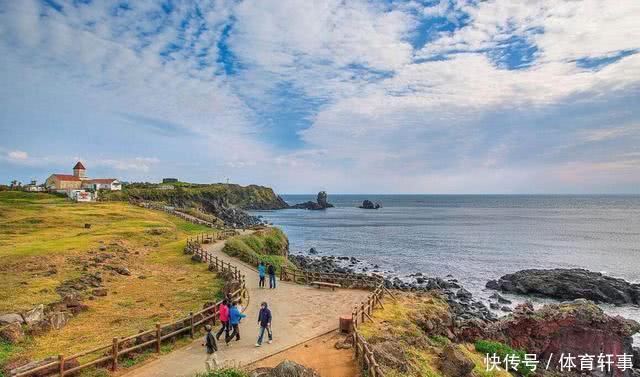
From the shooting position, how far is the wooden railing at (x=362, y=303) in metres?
14.6

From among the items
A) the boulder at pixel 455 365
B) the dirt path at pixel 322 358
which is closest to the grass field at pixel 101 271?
the dirt path at pixel 322 358

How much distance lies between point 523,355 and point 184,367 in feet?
68.3

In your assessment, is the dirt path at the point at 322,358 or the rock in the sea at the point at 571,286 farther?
the rock in the sea at the point at 571,286

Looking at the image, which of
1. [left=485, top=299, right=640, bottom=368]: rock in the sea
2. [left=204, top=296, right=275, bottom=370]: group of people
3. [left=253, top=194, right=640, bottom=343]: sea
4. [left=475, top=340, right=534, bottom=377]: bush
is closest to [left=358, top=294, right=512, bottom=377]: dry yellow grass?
[left=475, top=340, right=534, bottom=377]: bush

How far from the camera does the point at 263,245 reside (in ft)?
196

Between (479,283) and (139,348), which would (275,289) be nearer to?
(139,348)

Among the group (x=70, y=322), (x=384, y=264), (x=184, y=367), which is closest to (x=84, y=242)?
(x=70, y=322)

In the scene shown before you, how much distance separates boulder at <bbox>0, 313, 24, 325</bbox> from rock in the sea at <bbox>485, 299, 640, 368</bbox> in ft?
95.9

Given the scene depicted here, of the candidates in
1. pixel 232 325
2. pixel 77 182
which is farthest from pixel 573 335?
pixel 77 182

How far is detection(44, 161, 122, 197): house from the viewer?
11381 centimetres

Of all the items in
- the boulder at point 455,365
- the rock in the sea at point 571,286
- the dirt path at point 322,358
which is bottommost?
the rock in the sea at point 571,286

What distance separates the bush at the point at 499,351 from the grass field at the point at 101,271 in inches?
739

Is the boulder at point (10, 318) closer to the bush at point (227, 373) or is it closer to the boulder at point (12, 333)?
the boulder at point (12, 333)

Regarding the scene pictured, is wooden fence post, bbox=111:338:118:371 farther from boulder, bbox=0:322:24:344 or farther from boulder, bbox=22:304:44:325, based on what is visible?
boulder, bbox=22:304:44:325
